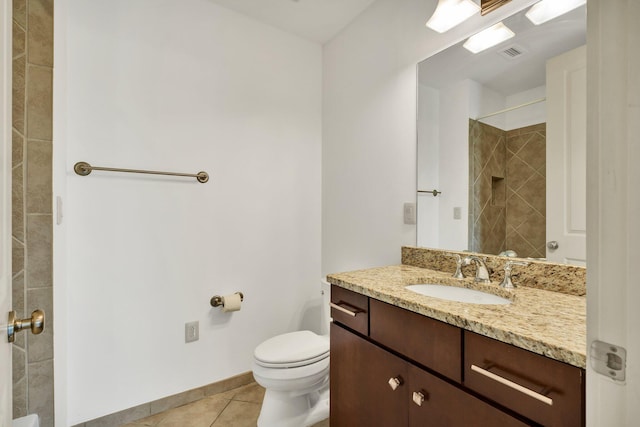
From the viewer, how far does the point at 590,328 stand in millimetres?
423

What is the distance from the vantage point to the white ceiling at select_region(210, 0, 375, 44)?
184cm

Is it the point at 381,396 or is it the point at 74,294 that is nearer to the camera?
the point at 381,396

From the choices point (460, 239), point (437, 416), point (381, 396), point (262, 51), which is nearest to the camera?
point (437, 416)

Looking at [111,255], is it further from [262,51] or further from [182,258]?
[262,51]

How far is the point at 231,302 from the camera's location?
5.98 ft

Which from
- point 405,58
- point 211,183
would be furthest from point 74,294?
point 405,58

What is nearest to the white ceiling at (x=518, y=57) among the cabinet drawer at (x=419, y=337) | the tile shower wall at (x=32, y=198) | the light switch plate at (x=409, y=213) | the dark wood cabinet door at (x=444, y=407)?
the light switch plate at (x=409, y=213)

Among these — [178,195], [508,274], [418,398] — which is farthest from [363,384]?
[178,195]

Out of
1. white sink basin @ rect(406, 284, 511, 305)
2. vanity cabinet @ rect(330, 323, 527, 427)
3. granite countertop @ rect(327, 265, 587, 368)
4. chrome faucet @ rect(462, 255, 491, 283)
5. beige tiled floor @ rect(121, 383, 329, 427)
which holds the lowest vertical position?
beige tiled floor @ rect(121, 383, 329, 427)

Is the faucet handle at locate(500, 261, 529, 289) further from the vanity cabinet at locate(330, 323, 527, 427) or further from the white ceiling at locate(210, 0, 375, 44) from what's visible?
the white ceiling at locate(210, 0, 375, 44)

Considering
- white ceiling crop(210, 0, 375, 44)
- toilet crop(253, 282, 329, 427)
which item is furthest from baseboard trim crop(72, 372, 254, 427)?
white ceiling crop(210, 0, 375, 44)

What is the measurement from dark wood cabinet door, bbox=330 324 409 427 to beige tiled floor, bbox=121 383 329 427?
56cm

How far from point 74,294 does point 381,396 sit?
1517mm

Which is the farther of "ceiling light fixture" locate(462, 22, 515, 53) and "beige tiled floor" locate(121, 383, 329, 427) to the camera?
"beige tiled floor" locate(121, 383, 329, 427)
